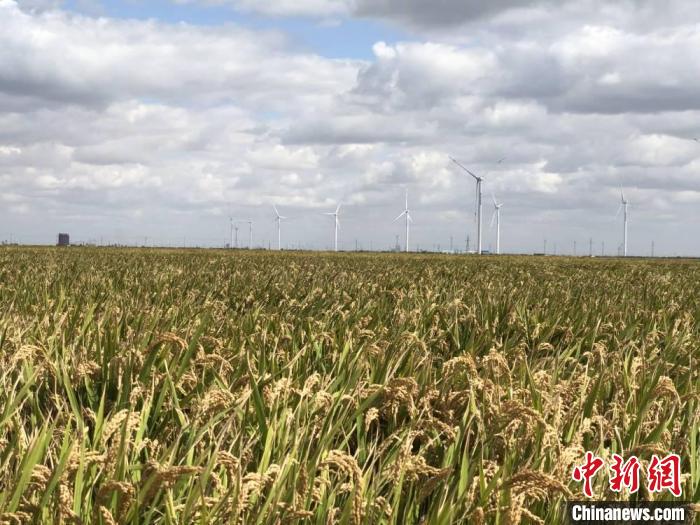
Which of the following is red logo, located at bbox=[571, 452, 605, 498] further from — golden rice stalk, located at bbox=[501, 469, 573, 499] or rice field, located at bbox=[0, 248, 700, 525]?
golden rice stalk, located at bbox=[501, 469, 573, 499]

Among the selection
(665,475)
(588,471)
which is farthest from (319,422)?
(665,475)

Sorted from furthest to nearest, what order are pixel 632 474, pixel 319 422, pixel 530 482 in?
1. pixel 319 422
2. pixel 632 474
3. pixel 530 482

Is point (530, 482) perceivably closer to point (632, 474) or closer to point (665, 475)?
point (632, 474)

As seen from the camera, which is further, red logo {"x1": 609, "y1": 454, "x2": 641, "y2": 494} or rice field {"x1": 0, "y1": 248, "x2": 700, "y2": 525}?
red logo {"x1": 609, "y1": 454, "x2": 641, "y2": 494}

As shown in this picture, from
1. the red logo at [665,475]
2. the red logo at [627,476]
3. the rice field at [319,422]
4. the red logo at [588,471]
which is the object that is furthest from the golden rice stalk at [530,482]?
the red logo at [665,475]

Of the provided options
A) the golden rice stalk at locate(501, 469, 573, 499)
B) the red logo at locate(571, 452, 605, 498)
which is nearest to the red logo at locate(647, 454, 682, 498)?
the red logo at locate(571, 452, 605, 498)

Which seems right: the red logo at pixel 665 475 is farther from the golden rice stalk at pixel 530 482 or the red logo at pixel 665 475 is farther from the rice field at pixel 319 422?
the golden rice stalk at pixel 530 482

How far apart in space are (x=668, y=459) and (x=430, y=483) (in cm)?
119

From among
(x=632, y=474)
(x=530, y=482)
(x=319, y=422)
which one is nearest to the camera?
(x=530, y=482)

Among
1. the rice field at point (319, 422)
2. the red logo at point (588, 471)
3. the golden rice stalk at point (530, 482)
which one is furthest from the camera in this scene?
the red logo at point (588, 471)

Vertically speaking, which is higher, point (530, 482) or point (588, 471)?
point (530, 482)

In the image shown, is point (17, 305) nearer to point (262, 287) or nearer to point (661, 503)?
point (262, 287)

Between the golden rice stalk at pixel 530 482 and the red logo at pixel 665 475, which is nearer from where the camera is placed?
the golden rice stalk at pixel 530 482

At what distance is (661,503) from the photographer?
2910 mm
